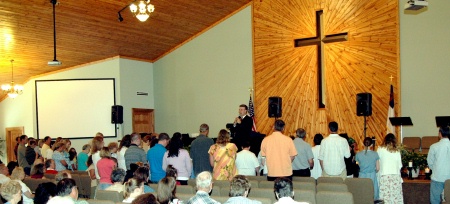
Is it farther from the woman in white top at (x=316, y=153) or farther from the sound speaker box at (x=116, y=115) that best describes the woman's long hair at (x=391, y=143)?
the sound speaker box at (x=116, y=115)

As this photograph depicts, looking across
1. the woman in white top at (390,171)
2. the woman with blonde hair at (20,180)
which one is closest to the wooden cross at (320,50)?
the woman in white top at (390,171)

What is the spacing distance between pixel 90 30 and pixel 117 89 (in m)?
2.57

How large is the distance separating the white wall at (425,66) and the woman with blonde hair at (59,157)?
25.7 ft

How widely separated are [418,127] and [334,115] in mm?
2095

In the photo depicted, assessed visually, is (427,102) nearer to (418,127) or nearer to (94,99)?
(418,127)

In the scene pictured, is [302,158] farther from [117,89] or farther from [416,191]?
[117,89]

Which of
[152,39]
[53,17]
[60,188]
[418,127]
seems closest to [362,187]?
[60,188]

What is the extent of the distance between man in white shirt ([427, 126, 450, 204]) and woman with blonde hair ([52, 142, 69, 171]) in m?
6.46

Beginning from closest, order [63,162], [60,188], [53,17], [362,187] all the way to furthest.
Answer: [60,188] → [362,187] → [63,162] → [53,17]

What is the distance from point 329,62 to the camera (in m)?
14.2

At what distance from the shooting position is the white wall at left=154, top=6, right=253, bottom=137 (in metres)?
15.7

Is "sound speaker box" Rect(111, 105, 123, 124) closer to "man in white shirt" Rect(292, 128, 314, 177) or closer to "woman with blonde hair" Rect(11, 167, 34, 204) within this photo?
"man in white shirt" Rect(292, 128, 314, 177)

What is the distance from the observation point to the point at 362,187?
6.70 m

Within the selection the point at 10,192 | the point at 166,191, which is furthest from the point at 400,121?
the point at 10,192
